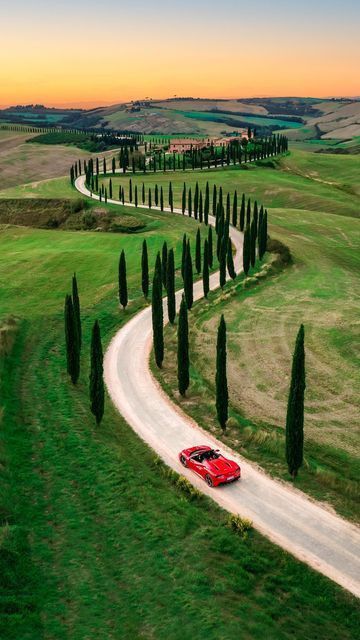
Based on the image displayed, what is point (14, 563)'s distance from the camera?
24312 mm

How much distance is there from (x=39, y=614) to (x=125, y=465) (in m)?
11.8

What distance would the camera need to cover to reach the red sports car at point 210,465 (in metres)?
30.8

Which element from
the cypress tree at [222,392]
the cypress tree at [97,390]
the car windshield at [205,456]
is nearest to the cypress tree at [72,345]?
the cypress tree at [97,390]

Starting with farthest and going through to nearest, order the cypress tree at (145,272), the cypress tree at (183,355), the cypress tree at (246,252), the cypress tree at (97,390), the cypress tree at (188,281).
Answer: the cypress tree at (246,252), the cypress tree at (145,272), the cypress tree at (188,281), the cypress tree at (183,355), the cypress tree at (97,390)

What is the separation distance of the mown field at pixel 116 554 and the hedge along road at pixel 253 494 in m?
0.99

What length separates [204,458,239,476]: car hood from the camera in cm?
3095

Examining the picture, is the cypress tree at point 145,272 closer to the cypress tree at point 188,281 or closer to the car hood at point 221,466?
the cypress tree at point 188,281

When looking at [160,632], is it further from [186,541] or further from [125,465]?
[125,465]

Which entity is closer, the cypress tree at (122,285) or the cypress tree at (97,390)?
the cypress tree at (97,390)

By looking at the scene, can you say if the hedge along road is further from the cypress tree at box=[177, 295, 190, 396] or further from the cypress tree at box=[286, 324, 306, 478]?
the cypress tree at box=[177, 295, 190, 396]

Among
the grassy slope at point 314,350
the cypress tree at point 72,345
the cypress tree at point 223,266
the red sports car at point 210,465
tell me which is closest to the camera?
the red sports car at point 210,465

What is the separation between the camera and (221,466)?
31.3 m

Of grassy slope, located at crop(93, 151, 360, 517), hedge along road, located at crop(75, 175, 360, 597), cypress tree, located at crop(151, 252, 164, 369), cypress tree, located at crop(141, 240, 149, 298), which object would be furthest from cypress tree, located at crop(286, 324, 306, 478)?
cypress tree, located at crop(141, 240, 149, 298)

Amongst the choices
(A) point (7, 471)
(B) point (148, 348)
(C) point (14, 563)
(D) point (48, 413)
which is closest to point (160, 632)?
(C) point (14, 563)
